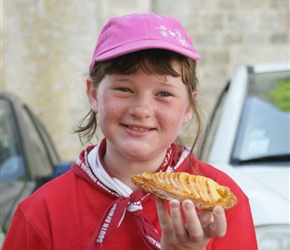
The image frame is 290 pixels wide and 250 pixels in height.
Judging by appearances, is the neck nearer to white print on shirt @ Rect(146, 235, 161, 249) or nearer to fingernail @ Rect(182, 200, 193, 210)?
white print on shirt @ Rect(146, 235, 161, 249)

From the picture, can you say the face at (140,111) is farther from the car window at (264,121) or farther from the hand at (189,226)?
the car window at (264,121)

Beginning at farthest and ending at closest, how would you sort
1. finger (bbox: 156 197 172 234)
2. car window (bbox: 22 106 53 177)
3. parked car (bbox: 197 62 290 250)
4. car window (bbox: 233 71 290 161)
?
car window (bbox: 22 106 53 177), car window (bbox: 233 71 290 161), parked car (bbox: 197 62 290 250), finger (bbox: 156 197 172 234)

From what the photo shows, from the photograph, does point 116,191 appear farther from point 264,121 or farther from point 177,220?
point 264,121

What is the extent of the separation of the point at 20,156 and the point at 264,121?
1527 mm

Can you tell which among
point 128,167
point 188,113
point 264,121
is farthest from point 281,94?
point 128,167

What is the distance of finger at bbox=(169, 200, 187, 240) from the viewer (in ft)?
5.40

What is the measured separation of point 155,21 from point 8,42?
7.55 meters

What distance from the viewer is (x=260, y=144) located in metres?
3.71

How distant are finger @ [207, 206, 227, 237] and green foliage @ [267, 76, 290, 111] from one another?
2.42 m

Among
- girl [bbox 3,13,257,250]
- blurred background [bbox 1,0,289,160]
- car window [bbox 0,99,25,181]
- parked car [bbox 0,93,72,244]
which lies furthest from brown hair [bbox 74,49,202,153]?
blurred background [bbox 1,0,289,160]

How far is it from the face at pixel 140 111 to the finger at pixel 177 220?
0.99 ft

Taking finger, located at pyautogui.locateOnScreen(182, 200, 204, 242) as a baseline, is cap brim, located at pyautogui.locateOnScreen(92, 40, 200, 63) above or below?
above

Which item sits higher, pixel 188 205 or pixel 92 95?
pixel 92 95

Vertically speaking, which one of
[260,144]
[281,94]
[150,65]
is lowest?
[260,144]
